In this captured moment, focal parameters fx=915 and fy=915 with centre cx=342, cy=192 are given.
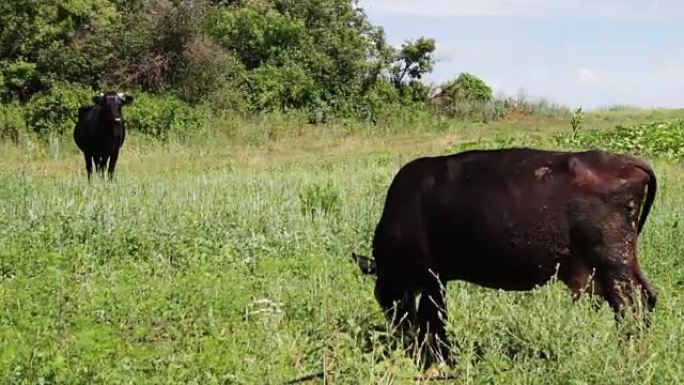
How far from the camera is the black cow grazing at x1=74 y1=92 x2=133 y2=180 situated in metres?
17.3

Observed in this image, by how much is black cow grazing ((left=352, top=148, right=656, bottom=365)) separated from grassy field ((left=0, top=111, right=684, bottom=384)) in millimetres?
218

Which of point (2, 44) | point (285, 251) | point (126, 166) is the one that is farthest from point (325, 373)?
point (2, 44)

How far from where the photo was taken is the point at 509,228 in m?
5.84

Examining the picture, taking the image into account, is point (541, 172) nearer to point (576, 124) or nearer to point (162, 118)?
point (576, 124)

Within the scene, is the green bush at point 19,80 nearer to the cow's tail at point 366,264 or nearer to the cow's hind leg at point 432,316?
the cow's tail at point 366,264

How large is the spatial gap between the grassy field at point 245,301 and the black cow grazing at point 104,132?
3912mm

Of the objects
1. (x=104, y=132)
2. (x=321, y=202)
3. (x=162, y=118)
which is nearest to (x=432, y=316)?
(x=321, y=202)

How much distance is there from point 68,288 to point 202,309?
4.25 ft

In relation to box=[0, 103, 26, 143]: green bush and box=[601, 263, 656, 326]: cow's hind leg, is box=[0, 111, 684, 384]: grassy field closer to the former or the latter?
box=[601, 263, 656, 326]: cow's hind leg

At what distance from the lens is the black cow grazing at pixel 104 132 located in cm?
1731

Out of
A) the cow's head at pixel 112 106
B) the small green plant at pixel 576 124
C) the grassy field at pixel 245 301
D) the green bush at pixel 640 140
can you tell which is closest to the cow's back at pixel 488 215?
the grassy field at pixel 245 301

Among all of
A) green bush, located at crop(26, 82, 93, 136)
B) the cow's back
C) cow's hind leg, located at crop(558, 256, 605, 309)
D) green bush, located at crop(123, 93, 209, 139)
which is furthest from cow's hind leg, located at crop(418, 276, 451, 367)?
green bush, located at crop(26, 82, 93, 136)

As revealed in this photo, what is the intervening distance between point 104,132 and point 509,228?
12.9m

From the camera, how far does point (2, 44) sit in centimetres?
2988
